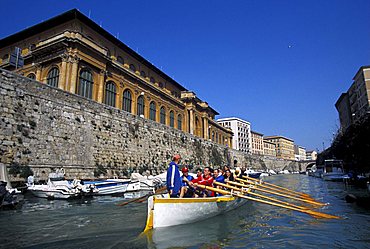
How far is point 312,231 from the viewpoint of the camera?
640 centimetres

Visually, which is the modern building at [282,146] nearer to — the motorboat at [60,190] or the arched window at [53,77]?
the arched window at [53,77]

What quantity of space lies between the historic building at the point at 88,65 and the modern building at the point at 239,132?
190 ft

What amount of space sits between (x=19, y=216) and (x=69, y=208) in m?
1.93

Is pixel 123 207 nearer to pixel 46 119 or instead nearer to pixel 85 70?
pixel 46 119

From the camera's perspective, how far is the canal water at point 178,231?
516cm

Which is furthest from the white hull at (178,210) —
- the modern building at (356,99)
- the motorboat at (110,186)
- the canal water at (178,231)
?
the modern building at (356,99)

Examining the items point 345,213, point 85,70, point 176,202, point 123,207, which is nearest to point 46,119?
point 123,207

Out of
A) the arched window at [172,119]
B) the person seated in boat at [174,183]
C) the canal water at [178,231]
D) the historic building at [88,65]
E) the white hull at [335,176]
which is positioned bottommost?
the canal water at [178,231]

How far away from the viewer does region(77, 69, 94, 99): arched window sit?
22.3 meters

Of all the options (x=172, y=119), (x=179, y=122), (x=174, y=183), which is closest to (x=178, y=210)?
(x=174, y=183)

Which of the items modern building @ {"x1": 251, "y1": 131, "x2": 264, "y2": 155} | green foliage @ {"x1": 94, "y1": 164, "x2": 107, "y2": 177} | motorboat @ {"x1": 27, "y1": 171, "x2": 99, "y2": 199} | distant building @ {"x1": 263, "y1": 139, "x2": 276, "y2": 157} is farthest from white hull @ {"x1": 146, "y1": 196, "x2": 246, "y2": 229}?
distant building @ {"x1": 263, "y1": 139, "x2": 276, "y2": 157}

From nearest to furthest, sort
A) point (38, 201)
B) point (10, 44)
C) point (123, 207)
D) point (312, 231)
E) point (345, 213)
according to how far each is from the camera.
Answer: point (312, 231) → point (345, 213) → point (123, 207) → point (38, 201) → point (10, 44)

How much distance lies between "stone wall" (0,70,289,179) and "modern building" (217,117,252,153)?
73.2 m

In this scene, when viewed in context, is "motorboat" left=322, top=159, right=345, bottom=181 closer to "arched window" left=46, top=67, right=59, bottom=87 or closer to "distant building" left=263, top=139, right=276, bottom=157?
"arched window" left=46, top=67, right=59, bottom=87
